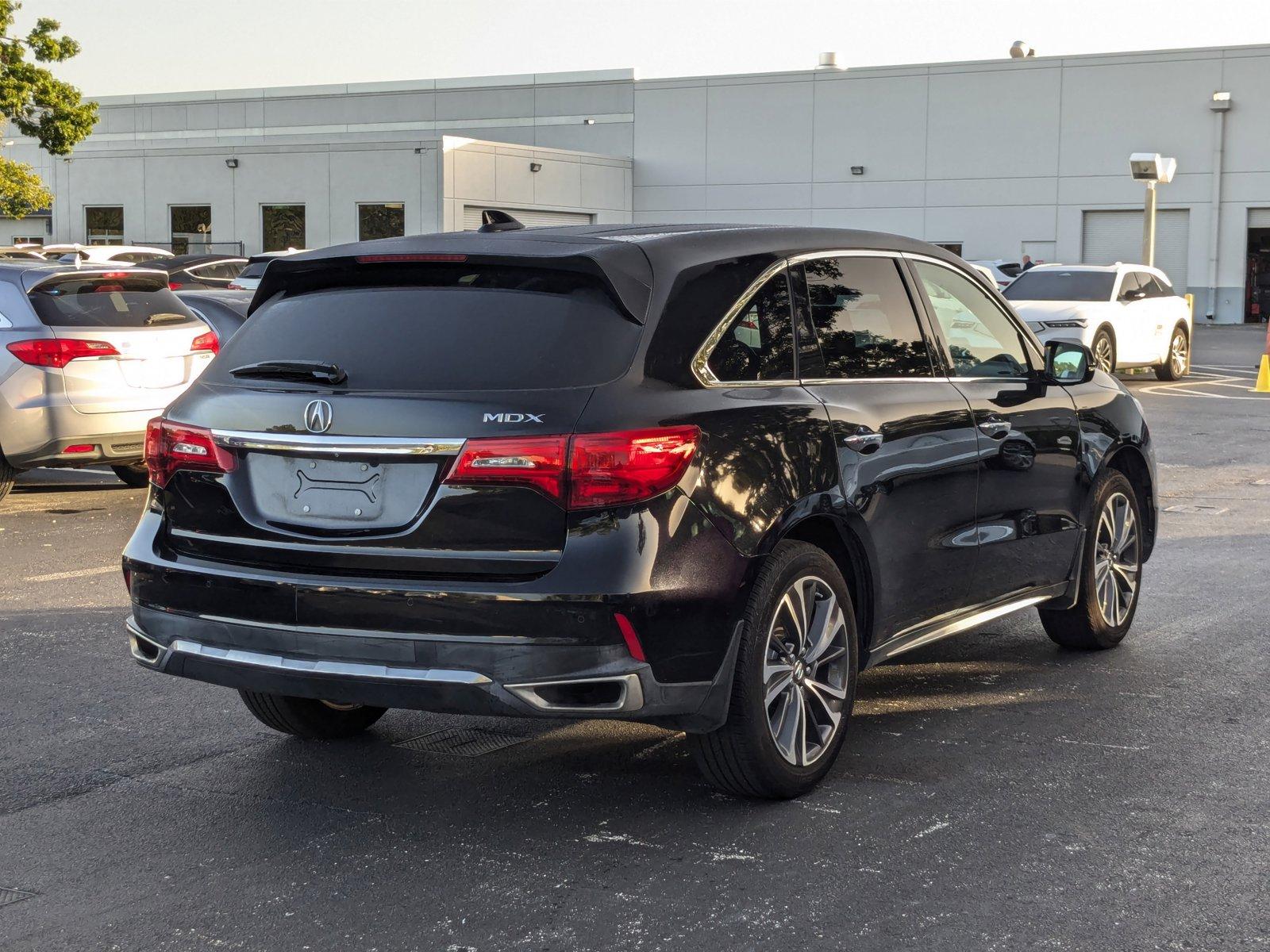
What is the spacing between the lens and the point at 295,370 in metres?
4.65

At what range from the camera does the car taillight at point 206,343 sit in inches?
461

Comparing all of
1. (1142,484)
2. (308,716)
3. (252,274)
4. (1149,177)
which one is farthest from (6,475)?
(1149,177)

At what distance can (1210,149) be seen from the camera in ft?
159

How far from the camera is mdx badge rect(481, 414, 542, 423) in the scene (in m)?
4.25

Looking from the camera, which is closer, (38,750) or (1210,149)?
(38,750)

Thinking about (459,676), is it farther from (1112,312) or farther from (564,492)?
(1112,312)

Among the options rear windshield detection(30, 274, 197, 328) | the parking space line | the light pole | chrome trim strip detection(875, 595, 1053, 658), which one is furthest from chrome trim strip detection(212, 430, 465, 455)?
the light pole

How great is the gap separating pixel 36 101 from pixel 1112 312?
104 feet

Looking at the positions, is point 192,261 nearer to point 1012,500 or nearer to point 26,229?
point 1012,500

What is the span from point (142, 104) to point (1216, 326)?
42.1m

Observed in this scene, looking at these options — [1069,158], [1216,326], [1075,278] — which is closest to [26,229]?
[1069,158]

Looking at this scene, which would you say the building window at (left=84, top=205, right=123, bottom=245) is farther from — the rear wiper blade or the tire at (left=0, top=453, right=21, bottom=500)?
the rear wiper blade

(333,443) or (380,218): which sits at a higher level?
(380,218)

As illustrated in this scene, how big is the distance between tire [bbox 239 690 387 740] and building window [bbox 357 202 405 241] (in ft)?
141
